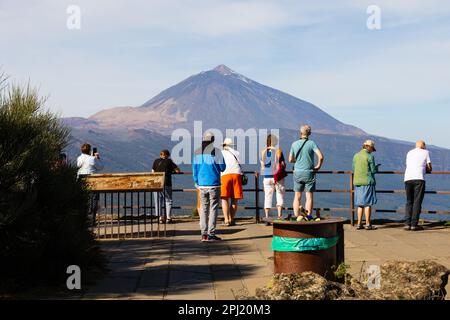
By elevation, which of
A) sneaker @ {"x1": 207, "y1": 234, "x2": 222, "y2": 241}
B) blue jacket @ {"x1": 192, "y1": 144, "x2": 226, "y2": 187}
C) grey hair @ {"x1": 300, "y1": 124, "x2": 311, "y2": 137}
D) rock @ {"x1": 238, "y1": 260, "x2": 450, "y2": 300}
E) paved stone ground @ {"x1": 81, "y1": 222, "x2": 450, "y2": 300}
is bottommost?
paved stone ground @ {"x1": 81, "y1": 222, "x2": 450, "y2": 300}

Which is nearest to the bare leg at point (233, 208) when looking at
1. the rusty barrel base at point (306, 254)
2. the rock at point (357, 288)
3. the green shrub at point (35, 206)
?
the green shrub at point (35, 206)

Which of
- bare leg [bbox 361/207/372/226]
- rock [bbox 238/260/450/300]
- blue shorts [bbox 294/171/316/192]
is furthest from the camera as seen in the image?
bare leg [bbox 361/207/372/226]

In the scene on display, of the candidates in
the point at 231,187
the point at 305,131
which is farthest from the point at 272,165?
the point at 305,131

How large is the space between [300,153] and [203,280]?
4.77m

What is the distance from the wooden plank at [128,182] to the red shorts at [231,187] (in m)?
1.95

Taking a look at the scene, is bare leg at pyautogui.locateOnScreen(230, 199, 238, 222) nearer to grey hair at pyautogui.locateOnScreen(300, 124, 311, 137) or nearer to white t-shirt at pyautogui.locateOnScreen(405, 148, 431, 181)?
grey hair at pyautogui.locateOnScreen(300, 124, 311, 137)

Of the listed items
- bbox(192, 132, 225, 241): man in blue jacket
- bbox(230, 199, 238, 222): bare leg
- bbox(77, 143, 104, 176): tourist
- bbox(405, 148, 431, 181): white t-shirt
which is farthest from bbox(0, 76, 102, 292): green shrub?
bbox(405, 148, 431, 181): white t-shirt

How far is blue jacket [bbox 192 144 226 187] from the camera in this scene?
11.5 meters

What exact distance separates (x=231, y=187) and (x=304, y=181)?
2.03m

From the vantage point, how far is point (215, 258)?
10031 mm

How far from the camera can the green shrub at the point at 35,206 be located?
769cm

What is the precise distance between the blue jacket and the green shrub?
2.67m
